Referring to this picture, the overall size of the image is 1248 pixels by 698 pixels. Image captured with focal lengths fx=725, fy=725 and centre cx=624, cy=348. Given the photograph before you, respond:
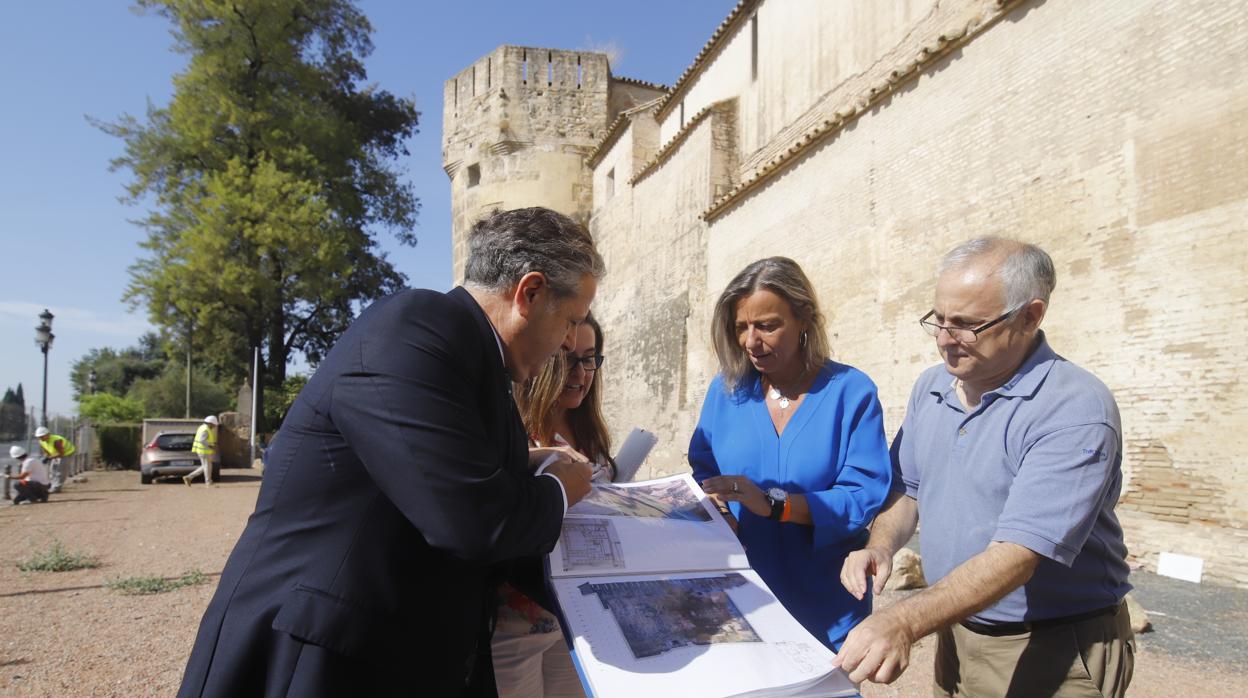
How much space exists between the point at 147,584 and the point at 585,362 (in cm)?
620

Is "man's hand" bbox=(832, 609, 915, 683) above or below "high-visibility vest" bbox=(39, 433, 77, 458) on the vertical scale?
above

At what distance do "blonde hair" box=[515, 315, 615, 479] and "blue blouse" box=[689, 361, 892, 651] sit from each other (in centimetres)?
61

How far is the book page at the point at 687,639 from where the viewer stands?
1.39 meters

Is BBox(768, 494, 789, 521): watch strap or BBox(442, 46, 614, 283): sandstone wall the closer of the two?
BBox(768, 494, 789, 521): watch strap

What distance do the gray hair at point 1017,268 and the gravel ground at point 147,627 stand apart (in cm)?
317

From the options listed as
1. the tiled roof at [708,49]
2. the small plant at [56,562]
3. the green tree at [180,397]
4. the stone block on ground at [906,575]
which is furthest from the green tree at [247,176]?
the stone block on ground at [906,575]

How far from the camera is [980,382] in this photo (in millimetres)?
2160

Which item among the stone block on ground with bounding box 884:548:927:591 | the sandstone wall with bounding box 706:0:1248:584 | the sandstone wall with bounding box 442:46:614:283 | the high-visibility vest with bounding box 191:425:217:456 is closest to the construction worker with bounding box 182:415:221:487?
the high-visibility vest with bounding box 191:425:217:456

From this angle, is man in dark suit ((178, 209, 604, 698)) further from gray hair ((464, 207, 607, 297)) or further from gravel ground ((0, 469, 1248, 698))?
gravel ground ((0, 469, 1248, 698))

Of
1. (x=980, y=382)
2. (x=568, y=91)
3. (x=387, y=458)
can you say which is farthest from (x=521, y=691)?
(x=568, y=91)

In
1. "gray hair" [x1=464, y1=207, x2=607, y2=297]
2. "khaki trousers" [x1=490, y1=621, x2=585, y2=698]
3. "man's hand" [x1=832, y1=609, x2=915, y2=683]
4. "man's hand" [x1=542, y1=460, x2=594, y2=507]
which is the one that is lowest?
"khaki trousers" [x1=490, y1=621, x2=585, y2=698]

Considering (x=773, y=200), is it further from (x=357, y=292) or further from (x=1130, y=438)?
(x=357, y=292)

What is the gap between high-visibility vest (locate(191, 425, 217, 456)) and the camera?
56.9ft

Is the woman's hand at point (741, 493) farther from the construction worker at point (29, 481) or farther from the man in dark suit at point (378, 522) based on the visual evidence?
the construction worker at point (29, 481)
